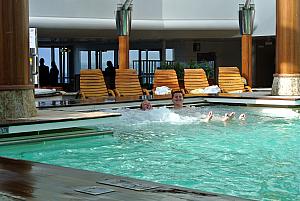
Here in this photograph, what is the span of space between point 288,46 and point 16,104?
7123 millimetres

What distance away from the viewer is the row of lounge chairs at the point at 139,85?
36.9ft

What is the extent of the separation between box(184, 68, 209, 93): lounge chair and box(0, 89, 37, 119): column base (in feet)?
20.9

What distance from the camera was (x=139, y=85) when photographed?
1210 centimetres

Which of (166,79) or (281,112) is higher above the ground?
(166,79)

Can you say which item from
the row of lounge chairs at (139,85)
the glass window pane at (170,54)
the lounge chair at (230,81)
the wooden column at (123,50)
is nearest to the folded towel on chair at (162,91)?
the row of lounge chairs at (139,85)

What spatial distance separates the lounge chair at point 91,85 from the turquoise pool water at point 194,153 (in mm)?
2193

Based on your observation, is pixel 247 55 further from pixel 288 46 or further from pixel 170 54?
pixel 170 54

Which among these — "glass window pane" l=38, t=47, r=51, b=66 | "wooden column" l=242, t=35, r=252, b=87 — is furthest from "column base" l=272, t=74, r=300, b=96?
"glass window pane" l=38, t=47, r=51, b=66

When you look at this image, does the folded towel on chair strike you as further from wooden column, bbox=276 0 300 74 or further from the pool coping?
the pool coping

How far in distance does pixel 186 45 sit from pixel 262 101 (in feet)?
35.5

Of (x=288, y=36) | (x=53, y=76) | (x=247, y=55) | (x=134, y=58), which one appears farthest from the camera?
(x=134, y=58)

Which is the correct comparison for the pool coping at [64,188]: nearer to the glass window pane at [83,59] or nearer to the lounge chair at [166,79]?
the lounge chair at [166,79]

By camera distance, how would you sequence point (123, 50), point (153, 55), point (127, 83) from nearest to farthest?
point (127, 83), point (123, 50), point (153, 55)

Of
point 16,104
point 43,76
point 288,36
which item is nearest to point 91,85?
point 288,36
